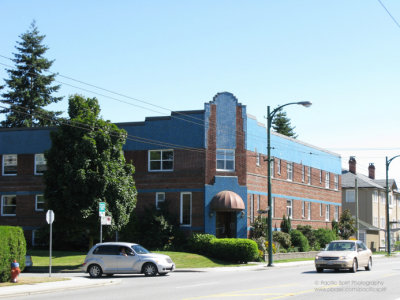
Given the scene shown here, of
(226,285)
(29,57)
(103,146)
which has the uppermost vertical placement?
(29,57)

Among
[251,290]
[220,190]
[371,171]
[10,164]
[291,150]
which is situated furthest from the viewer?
[371,171]

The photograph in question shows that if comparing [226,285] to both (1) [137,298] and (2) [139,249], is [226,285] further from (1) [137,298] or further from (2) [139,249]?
(2) [139,249]

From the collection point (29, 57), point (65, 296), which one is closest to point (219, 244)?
point (65, 296)

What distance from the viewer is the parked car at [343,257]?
26156mm

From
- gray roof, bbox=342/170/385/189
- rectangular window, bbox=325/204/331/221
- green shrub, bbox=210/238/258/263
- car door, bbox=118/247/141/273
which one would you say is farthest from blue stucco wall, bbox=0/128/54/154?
gray roof, bbox=342/170/385/189

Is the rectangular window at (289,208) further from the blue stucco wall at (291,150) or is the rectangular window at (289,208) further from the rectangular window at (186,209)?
the rectangular window at (186,209)

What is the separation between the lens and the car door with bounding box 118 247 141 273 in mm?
26078

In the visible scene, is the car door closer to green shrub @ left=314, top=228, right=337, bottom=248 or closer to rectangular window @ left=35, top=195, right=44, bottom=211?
rectangular window @ left=35, top=195, right=44, bottom=211

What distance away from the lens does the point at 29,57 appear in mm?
67500

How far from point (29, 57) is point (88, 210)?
39.7 meters

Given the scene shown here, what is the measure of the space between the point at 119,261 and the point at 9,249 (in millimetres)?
5439

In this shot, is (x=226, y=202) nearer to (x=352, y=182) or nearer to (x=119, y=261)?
(x=119, y=261)

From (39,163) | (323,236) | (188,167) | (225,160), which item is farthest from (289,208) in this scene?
(39,163)

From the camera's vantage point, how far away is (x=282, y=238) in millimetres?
44219
